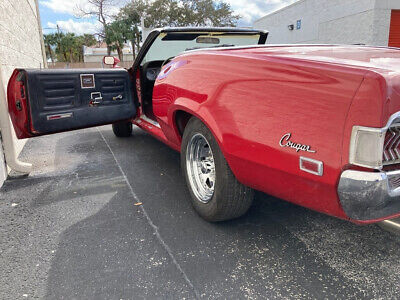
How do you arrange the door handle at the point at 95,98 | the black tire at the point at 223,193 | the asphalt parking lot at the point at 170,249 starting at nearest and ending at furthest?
1. the asphalt parking lot at the point at 170,249
2. the black tire at the point at 223,193
3. the door handle at the point at 95,98

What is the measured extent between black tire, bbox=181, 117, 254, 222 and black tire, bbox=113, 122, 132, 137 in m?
3.25

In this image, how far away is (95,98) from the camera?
3.77 metres

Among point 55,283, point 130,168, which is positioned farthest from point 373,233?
point 130,168

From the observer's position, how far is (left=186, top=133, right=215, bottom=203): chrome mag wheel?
8.78 ft

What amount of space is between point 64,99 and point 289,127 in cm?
272

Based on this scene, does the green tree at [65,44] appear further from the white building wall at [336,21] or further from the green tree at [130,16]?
the white building wall at [336,21]

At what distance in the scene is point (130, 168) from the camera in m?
4.06

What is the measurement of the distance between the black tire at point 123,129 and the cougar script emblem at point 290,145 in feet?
13.7

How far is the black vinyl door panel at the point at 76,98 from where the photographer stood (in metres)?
3.35

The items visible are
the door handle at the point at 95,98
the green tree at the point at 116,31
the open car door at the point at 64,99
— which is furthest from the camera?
the green tree at the point at 116,31

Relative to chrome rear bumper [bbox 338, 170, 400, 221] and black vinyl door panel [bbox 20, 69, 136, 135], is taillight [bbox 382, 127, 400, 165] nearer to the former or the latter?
chrome rear bumper [bbox 338, 170, 400, 221]

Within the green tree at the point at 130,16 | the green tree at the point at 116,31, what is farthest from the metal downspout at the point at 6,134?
the green tree at the point at 116,31

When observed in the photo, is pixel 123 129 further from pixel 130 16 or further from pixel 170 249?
pixel 130 16

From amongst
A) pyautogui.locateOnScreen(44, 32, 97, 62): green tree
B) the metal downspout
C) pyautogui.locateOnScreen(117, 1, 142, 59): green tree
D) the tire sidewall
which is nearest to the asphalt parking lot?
the tire sidewall
